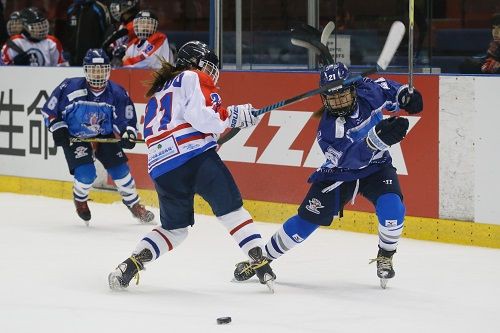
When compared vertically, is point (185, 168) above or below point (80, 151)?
above

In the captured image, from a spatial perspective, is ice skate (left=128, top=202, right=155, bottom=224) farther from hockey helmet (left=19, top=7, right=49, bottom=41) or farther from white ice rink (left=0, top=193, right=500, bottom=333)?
hockey helmet (left=19, top=7, right=49, bottom=41)

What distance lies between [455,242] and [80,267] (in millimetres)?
2044

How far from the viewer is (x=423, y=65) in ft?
24.8

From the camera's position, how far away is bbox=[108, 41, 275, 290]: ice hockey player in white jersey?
527cm

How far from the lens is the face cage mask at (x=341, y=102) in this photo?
539cm

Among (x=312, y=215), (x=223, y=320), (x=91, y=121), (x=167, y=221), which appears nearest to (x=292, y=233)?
(x=312, y=215)

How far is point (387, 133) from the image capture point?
519 cm

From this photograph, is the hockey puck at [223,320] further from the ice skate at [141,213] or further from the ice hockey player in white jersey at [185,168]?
the ice skate at [141,213]

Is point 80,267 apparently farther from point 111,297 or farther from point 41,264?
point 111,297

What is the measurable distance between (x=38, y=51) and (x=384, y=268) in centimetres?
498

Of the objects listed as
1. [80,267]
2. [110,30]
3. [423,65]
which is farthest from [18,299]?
[110,30]

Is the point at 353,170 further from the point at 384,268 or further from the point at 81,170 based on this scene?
the point at 81,170

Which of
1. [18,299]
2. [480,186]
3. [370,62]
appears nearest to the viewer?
[18,299]

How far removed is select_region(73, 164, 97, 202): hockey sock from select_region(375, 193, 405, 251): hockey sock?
2624mm
